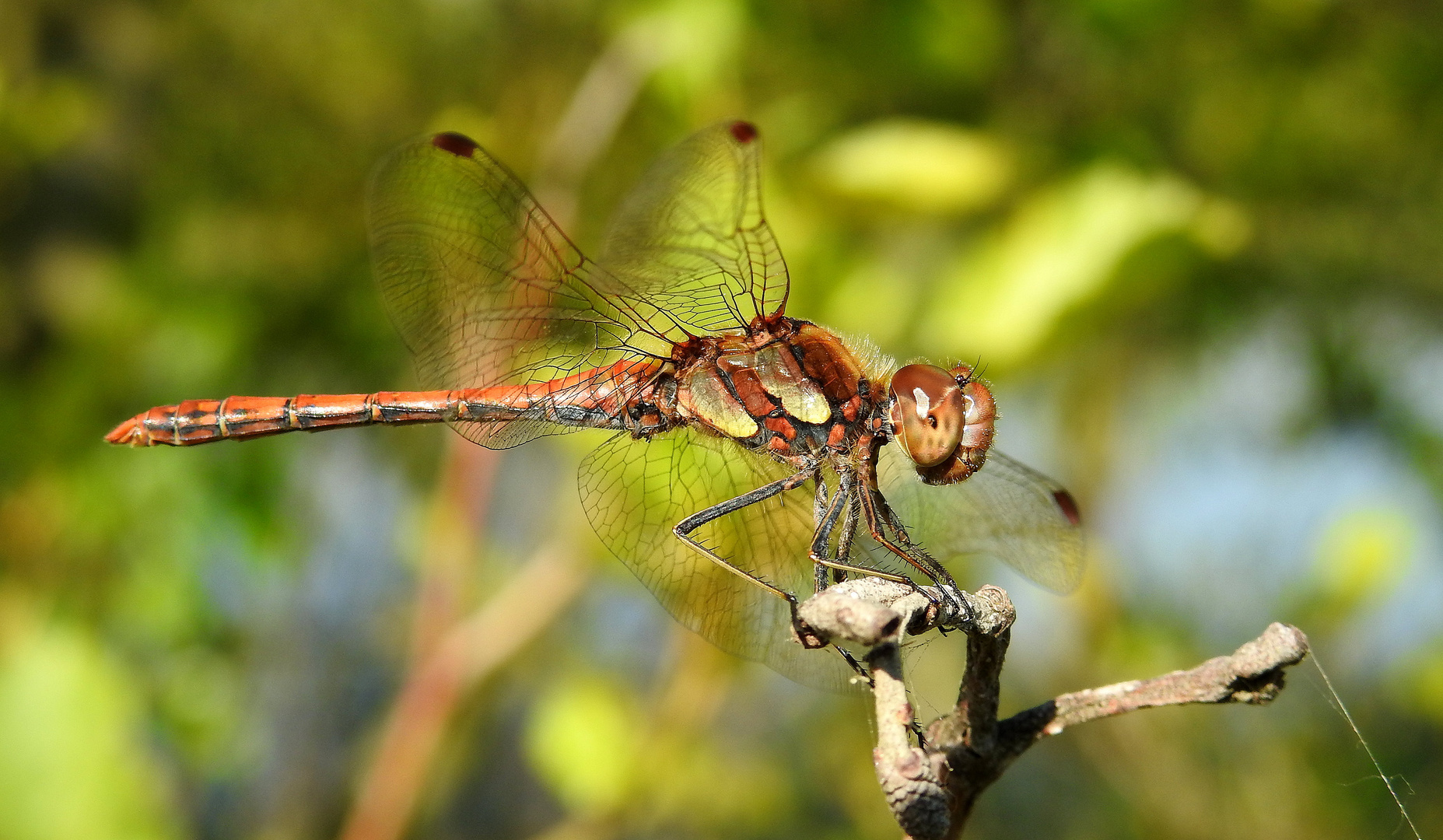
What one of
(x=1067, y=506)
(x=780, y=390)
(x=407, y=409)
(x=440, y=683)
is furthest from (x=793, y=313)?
(x=440, y=683)

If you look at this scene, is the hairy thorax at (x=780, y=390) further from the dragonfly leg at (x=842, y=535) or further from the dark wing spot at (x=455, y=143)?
the dark wing spot at (x=455, y=143)

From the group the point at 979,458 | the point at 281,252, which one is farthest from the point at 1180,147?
the point at 281,252

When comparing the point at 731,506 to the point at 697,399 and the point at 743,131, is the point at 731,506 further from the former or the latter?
the point at 743,131

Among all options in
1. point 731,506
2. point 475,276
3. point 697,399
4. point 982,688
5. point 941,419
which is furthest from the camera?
point 475,276

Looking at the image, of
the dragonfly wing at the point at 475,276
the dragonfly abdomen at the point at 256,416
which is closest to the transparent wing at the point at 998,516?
the dragonfly wing at the point at 475,276

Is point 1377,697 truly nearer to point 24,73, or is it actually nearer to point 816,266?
point 816,266

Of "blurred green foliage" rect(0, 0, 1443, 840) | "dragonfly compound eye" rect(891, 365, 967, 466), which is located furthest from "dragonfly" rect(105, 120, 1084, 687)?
"blurred green foliage" rect(0, 0, 1443, 840)
